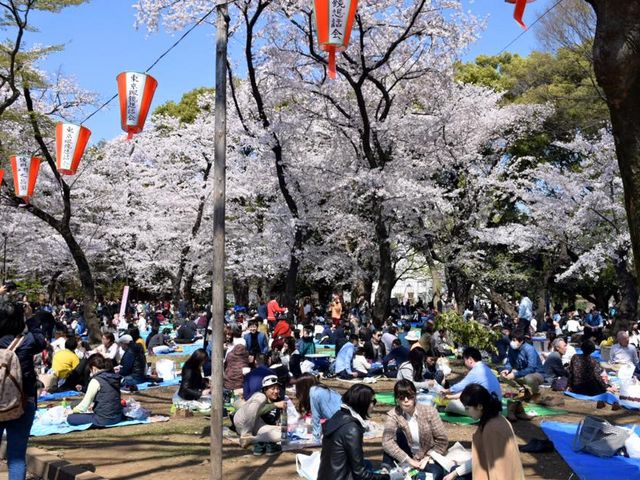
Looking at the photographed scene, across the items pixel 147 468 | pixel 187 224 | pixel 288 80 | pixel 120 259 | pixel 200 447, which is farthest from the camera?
pixel 120 259

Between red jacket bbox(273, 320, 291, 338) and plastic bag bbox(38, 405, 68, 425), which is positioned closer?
plastic bag bbox(38, 405, 68, 425)

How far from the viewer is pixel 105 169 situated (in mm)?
30609

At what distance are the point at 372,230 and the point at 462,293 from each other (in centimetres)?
828

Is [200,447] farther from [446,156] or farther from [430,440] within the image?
[446,156]

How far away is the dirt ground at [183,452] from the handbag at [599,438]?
29 cm

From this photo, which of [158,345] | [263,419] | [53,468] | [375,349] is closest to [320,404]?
[263,419]

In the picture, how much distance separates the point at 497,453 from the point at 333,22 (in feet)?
17.8

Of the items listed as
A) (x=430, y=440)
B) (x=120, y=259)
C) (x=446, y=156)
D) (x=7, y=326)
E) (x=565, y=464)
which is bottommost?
(x=565, y=464)

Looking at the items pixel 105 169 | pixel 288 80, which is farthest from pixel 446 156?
pixel 105 169

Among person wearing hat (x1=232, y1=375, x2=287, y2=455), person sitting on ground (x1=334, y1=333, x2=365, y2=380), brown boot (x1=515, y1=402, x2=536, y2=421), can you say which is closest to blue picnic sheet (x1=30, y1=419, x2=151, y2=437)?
person wearing hat (x1=232, y1=375, x2=287, y2=455)

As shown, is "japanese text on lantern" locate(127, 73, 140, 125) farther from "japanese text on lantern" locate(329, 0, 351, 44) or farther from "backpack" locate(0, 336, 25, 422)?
"backpack" locate(0, 336, 25, 422)

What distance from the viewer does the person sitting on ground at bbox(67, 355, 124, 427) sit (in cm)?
813

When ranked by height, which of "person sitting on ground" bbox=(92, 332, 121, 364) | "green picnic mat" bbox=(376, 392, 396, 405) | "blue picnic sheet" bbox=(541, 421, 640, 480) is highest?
"person sitting on ground" bbox=(92, 332, 121, 364)

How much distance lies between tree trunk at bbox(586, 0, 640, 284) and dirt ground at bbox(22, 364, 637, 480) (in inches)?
112
